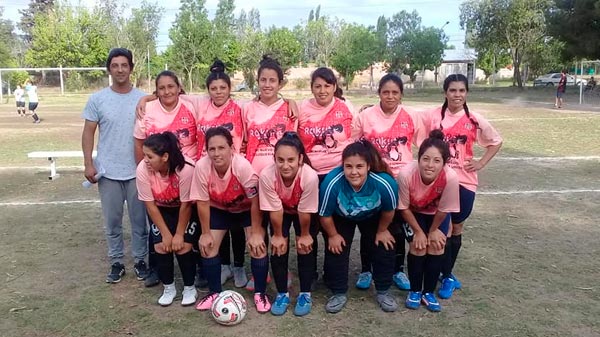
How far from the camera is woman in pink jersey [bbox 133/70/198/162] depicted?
3965 millimetres

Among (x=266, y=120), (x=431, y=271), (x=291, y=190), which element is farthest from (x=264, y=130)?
(x=431, y=271)

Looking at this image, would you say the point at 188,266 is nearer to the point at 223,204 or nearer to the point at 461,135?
the point at 223,204

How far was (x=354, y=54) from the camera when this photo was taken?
153 feet

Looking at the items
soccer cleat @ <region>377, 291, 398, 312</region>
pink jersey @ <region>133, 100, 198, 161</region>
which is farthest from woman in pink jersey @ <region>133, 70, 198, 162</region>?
soccer cleat @ <region>377, 291, 398, 312</region>

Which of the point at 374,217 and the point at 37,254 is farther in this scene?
the point at 37,254

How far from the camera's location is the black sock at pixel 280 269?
3713mm

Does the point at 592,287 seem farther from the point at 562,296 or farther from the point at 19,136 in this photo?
the point at 19,136

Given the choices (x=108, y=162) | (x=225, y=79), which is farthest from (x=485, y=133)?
(x=108, y=162)

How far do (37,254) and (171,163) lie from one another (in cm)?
223

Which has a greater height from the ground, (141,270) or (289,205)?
(289,205)

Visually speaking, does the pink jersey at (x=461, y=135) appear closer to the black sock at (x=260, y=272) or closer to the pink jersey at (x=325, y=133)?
the pink jersey at (x=325, y=133)

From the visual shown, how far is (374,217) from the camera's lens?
12.4ft

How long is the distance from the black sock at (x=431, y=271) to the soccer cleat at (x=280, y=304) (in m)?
1.02

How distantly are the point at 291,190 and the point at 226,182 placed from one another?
1.54 feet
